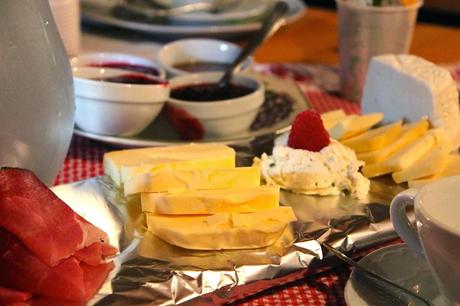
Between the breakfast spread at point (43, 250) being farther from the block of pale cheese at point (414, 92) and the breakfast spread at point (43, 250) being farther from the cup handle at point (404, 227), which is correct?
the block of pale cheese at point (414, 92)

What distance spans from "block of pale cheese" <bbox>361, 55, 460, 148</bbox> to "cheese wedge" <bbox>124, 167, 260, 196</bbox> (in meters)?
0.33

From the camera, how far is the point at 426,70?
3.26ft

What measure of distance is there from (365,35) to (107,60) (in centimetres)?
43

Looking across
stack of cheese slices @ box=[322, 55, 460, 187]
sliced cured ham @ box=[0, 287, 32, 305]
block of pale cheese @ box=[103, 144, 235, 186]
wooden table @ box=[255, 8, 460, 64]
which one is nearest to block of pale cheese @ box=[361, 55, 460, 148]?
stack of cheese slices @ box=[322, 55, 460, 187]

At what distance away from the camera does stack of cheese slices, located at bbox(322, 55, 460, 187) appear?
2.88ft

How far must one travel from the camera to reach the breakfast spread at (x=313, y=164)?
82 centimetres

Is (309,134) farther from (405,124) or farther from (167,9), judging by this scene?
(167,9)

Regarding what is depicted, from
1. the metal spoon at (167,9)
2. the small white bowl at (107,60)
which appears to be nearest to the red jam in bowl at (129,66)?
the small white bowl at (107,60)

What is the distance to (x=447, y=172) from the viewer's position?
89 centimetres

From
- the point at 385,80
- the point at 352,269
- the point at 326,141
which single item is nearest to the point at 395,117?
the point at 385,80

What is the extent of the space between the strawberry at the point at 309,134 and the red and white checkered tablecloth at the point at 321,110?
6.4 inches

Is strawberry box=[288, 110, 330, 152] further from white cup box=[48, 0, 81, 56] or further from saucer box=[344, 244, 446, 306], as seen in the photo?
white cup box=[48, 0, 81, 56]

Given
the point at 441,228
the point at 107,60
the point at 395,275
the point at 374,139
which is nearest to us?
the point at 441,228

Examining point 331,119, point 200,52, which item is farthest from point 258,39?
point 331,119
